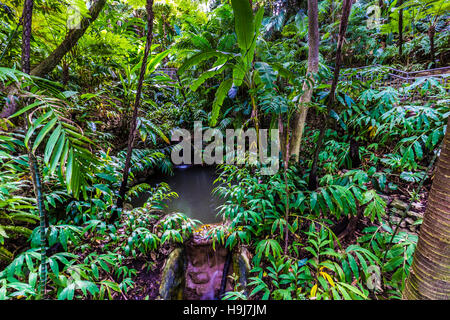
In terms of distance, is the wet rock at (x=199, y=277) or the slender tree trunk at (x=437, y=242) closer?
the slender tree trunk at (x=437, y=242)

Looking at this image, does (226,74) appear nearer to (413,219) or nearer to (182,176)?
(182,176)

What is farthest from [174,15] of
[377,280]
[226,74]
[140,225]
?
[377,280]

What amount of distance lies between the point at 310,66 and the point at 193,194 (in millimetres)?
3048

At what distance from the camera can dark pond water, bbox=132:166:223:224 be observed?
3.24m

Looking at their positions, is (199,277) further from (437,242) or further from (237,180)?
(437,242)

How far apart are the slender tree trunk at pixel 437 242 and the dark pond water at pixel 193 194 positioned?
8.03 feet

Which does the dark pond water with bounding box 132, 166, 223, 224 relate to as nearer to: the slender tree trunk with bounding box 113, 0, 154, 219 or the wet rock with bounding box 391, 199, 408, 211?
the slender tree trunk with bounding box 113, 0, 154, 219

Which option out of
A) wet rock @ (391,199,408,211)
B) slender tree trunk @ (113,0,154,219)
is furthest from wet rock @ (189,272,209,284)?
wet rock @ (391,199,408,211)

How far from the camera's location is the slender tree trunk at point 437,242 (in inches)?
27.4

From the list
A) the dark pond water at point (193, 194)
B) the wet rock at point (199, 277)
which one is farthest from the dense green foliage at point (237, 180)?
the dark pond water at point (193, 194)

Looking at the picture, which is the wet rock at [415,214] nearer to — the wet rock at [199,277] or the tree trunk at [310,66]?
the tree trunk at [310,66]

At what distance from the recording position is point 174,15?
532cm

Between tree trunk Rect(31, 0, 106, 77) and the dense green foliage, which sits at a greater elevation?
tree trunk Rect(31, 0, 106, 77)

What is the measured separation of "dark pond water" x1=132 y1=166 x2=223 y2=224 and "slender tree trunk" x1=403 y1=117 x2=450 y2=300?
8.03 ft
